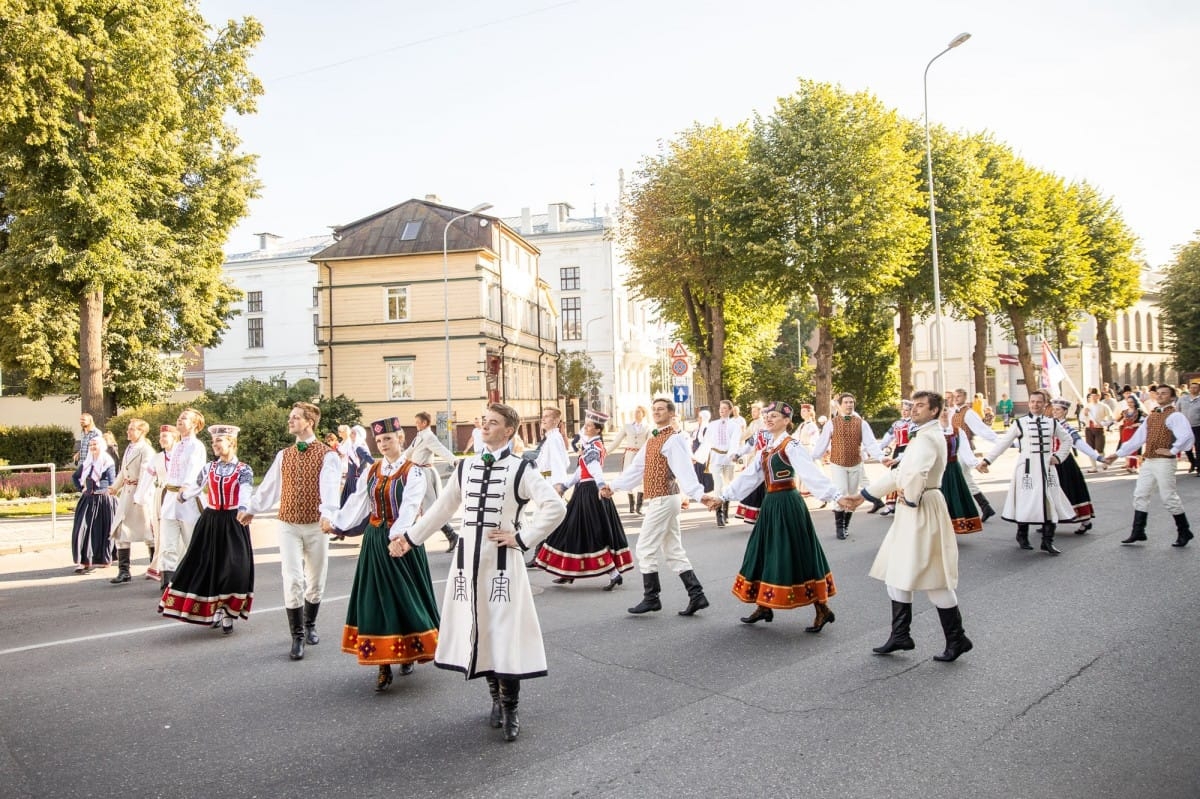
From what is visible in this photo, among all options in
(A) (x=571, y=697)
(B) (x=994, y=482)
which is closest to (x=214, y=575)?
(A) (x=571, y=697)

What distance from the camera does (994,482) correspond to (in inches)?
832

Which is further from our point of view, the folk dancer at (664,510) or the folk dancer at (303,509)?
the folk dancer at (664,510)

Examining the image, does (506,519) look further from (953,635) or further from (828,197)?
(828,197)

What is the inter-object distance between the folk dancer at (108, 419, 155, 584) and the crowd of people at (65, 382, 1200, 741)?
3 cm

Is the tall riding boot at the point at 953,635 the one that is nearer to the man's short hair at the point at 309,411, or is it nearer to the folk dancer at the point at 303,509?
the folk dancer at the point at 303,509

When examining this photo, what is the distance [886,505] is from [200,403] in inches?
867

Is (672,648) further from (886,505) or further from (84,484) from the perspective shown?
(886,505)

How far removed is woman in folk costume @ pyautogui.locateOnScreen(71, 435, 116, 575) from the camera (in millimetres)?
11734

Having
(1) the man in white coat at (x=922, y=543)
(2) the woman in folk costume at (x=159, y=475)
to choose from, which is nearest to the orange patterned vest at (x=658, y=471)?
(1) the man in white coat at (x=922, y=543)

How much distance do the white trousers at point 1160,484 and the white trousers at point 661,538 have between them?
682cm

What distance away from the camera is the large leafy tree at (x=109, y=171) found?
67.9ft

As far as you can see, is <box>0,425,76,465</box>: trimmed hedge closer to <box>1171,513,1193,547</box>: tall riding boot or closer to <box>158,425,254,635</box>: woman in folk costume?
<box>158,425,254,635</box>: woman in folk costume

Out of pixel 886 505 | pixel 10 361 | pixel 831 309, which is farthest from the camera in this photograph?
pixel 831 309

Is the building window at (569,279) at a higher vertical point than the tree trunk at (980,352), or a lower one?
higher
